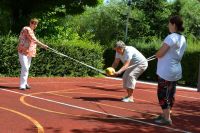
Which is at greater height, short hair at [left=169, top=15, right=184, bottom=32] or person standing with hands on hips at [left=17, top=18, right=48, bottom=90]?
short hair at [left=169, top=15, right=184, bottom=32]

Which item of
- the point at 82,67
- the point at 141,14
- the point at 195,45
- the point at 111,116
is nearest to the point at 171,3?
the point at 141,14

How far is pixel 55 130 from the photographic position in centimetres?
788

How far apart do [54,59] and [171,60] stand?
1250 cm

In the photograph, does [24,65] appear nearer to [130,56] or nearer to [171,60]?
[130,56]

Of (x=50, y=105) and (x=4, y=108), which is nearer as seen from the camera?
(x=4, y=108)

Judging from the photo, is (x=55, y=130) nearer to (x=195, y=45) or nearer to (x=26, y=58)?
(x=26, y=58)

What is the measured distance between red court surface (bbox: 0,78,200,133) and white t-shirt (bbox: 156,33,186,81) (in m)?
0.98

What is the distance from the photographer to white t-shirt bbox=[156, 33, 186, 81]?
8953 mm

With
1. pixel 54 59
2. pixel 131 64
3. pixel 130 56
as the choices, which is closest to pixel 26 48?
pixel 131 64

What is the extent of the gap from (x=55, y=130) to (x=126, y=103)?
184 inches

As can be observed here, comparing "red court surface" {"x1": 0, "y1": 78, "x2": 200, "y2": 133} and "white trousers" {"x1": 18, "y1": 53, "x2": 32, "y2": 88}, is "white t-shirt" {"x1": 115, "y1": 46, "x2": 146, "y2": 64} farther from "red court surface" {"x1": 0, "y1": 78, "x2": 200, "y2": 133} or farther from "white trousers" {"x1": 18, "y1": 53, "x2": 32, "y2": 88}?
"white trousers" {"x1": 18, "y1": 53, "x2": 32, "y2": 88}

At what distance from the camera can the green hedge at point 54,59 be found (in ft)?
61.6

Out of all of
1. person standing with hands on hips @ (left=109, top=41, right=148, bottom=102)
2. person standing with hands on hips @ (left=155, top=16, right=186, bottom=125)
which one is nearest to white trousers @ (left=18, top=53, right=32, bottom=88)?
person standing with hands on hips @ (left=109, top=41, right=148, bottom=102)

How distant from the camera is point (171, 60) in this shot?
29.6 ft
